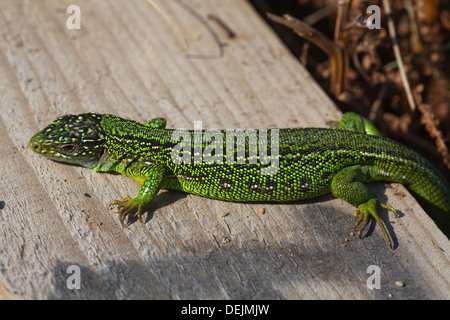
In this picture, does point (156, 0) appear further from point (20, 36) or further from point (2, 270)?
point (2, 270)

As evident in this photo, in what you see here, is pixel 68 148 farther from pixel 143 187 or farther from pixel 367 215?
pixel 367 215

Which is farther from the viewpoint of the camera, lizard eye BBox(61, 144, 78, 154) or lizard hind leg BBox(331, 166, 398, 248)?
lizard eye BBox(61, 144, 78, 154)

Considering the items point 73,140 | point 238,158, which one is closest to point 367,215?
point 238,158

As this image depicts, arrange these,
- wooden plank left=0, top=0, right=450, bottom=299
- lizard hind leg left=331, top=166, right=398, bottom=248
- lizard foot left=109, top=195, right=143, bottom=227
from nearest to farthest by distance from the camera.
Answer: wooden plank left=0, top=0, right=450, bottom=299 < lizard foot left=109, top=195, right=143, bottom=227 < lizard hind leg left=331, top=166, right=398, bottom=248

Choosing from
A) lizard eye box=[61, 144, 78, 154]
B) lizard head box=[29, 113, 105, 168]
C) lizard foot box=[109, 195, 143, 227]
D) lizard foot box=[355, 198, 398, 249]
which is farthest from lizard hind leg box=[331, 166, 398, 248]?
lizard eye box=[61, 144, 78, 154]

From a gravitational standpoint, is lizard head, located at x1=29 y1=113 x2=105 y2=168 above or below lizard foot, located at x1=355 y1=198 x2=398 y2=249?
below

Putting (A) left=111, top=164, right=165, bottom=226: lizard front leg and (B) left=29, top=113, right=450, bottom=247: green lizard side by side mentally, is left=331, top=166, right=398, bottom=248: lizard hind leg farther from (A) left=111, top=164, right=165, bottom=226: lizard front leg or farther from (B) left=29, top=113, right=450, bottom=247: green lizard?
(A) left=111, top=164, right=165, bottom=226: lizard front leg

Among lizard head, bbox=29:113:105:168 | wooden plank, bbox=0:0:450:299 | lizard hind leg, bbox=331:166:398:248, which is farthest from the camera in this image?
lizard head, bbox=29:113:105:168
